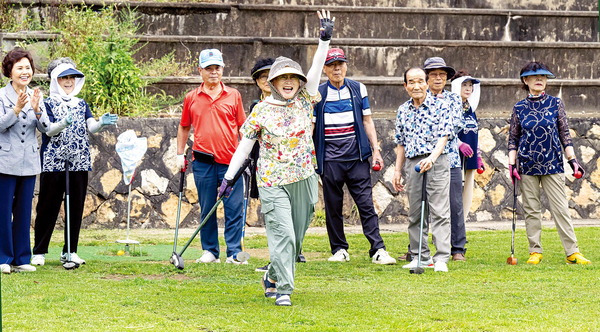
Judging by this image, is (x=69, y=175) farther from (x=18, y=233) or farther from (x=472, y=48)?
(x=472, y=48)

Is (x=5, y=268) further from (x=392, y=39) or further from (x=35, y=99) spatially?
(x=392, y=39)

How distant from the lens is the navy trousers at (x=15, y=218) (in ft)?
33.0

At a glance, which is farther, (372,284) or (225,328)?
(372,284)

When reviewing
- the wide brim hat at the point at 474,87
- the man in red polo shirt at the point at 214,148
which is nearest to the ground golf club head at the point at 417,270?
the man in red polo shirt at the point at 214,148

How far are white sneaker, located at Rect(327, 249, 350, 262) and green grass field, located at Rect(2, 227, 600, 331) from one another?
0.61 feet

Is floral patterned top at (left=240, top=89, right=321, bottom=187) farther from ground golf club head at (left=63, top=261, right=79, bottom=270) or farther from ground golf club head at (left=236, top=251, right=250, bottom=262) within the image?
ground golf club head at (left=63, top=261, right=79, bottom=270)

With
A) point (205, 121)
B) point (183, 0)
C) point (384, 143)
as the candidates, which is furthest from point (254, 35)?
point (205, 121)

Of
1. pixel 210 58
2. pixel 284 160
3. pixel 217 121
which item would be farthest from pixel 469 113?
pixel 284 160

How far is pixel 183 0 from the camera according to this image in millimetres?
17328

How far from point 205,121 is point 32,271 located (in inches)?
95.9

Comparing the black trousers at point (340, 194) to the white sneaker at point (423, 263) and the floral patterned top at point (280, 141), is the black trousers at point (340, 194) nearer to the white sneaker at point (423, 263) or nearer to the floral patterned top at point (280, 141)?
the white sneaker at point (423, 263)

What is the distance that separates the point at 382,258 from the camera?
1084cm

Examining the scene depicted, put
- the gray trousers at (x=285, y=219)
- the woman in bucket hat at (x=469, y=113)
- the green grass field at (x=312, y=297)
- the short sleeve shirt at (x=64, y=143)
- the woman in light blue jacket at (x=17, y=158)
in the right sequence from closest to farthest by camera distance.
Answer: the green grass field at (x=312, y=297)
the gray trousers at (x=285, y=219)
the woman in light blue jacket at (x=17, y=158)
the short sleeve shirt at (x=64, y=143)
the woman in bucket hat at (x=469, y=113)

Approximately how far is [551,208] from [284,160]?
158 inches
